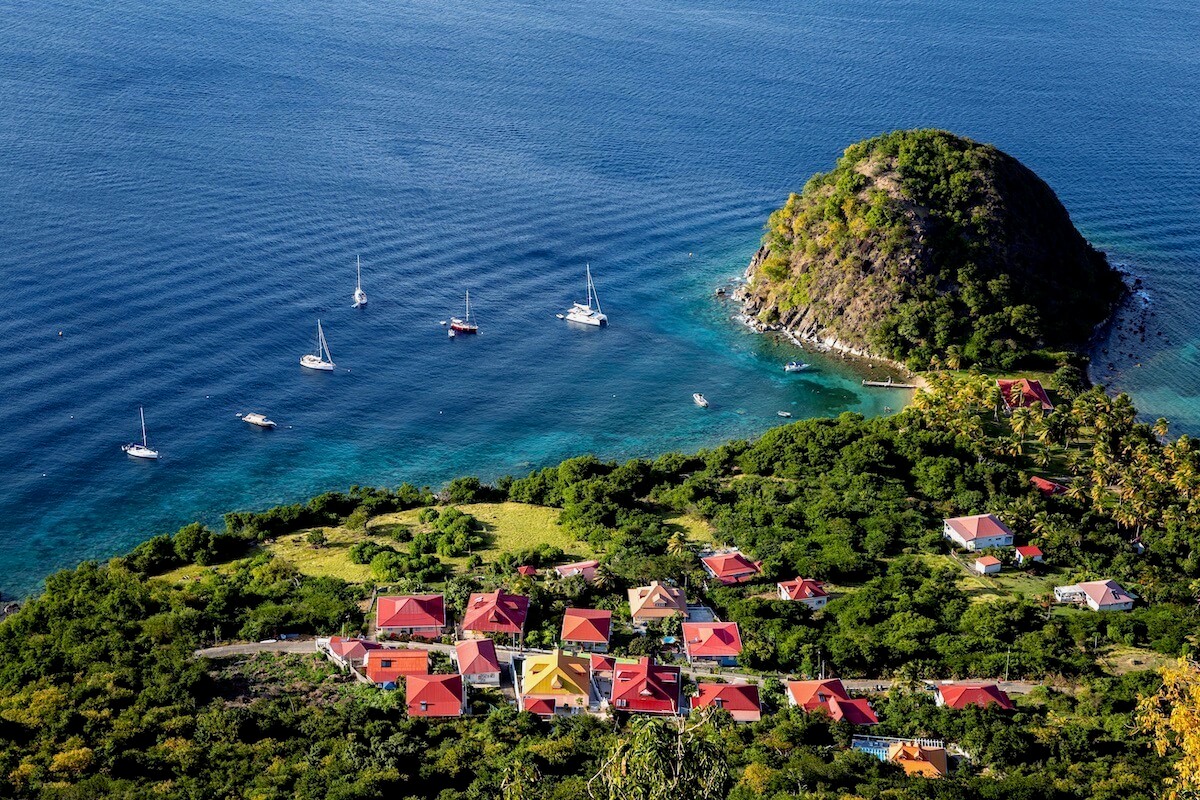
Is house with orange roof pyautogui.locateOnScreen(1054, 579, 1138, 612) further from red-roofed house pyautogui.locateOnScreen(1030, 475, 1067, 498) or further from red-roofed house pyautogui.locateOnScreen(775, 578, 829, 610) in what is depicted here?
red-roofed house pyautogui.locateOnScreen(775, 578, 829, 610)

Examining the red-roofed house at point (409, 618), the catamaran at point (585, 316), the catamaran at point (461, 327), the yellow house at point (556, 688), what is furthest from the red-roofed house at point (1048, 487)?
the catamaran at point (461, 327)

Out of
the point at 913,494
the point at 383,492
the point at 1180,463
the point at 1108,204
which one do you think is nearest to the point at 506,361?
the point at 383,492

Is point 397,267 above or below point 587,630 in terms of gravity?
above

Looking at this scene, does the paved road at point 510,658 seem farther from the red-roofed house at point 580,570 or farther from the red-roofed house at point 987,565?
the red-roofed house at point 987,565

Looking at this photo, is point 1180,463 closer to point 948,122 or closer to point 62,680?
point 62,680

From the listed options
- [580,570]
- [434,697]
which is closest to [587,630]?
[580,570]

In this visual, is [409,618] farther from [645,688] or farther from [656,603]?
[645,688]

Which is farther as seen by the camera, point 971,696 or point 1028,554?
point 1028,554

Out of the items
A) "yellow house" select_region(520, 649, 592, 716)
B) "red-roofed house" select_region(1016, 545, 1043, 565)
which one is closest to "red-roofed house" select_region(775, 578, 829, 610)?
"red-roofed house" select_region(1016, 545, 1043, 565)
